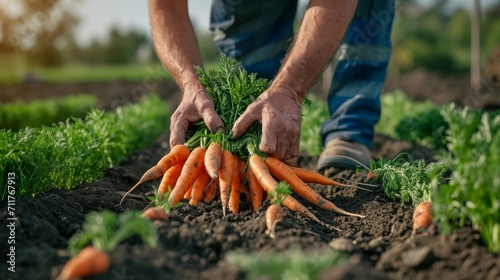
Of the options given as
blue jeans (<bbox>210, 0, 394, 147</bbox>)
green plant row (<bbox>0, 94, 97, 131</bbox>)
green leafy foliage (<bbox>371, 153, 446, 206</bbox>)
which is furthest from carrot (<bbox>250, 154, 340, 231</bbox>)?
green plant row (<bbox>0, 94, 97, 131</bbox>)

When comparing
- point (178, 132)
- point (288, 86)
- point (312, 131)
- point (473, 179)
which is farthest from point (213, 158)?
point (312, 131)

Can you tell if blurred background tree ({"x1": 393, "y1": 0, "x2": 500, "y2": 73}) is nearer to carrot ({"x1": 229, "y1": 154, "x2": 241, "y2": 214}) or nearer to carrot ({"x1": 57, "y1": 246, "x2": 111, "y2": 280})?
carrot ({"x1": 229, "y1": 154, "x2": 241, "y2": 214})

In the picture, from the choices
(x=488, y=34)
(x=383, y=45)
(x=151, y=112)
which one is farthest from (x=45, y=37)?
(x=383, y=45)

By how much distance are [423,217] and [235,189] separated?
1143mm

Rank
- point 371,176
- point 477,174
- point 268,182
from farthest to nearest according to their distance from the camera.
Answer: point 371,176
point 268,182
point 477,174

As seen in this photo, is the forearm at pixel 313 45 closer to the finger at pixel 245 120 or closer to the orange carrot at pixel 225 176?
the finger at pixel 245 120

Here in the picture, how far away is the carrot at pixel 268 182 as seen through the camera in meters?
3.04

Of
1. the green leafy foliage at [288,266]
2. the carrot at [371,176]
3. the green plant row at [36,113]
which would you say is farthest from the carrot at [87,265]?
the green plant row at [36,113]

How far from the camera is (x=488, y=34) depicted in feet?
94.2

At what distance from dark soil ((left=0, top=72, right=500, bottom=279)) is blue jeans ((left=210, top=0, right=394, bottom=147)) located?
125 cm

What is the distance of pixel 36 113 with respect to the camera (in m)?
8.04

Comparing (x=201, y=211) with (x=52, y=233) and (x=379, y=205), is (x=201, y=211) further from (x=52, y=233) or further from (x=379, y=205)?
(x=379, y=205)

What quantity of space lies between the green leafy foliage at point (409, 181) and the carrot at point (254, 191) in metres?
0.75

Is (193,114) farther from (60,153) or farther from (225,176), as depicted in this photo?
(60,153)
